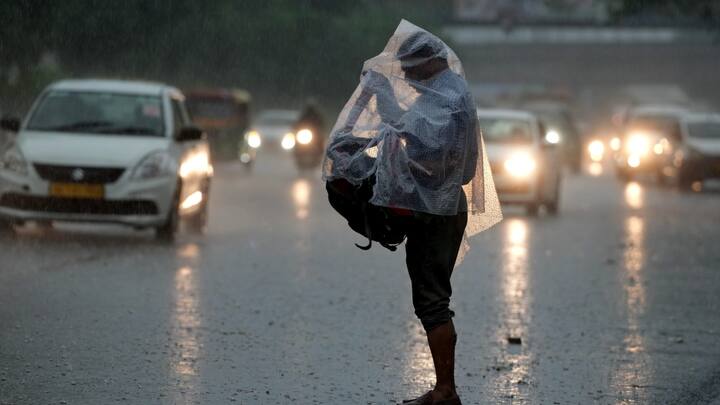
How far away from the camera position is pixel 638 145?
3634cm

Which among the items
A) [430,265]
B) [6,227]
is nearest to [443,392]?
[430,265]

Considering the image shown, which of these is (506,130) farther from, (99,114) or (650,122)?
(650,122)

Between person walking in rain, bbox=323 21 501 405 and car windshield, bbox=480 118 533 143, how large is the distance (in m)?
16.9

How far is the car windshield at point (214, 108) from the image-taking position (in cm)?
4378

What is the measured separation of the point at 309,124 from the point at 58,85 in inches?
886

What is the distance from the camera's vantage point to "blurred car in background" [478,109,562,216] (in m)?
22.9

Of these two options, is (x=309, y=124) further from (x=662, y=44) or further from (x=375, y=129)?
(x=662, y=44)

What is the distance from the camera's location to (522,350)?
29.6 ft

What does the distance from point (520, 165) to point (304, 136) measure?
633 inches

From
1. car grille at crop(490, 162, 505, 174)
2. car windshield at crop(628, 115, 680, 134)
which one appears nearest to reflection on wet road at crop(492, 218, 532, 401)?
car grille at crop(490, 162, 505, 174)

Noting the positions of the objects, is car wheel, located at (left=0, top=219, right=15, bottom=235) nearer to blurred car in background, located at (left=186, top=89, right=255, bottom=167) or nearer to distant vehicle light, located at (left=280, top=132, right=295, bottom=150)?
blurred car in background, located at (left=186, top=89, right=255, bottom=167)

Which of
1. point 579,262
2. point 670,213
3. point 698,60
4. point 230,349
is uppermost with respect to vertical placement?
point 230,349

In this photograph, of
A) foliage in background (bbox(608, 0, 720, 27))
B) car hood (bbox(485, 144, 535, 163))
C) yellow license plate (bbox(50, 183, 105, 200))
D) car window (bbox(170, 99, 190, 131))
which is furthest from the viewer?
foliage in background (bbox(608, 0, 720, 27))

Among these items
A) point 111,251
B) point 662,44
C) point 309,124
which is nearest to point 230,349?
point 111,251
